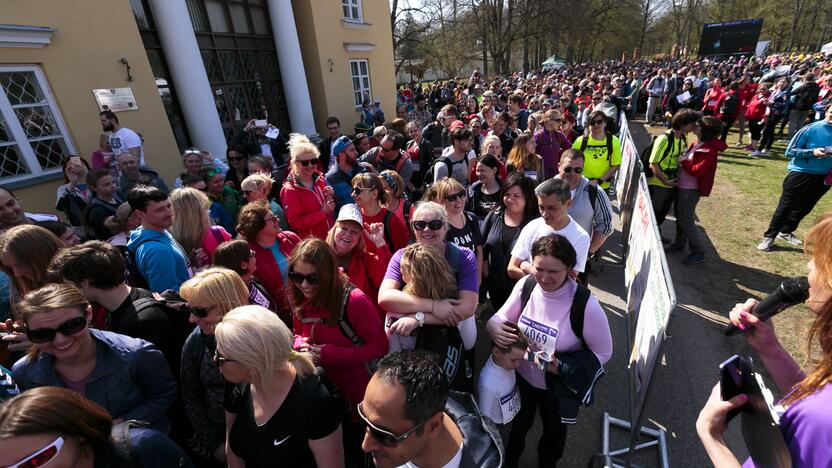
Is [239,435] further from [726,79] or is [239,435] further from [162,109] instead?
[726,79]

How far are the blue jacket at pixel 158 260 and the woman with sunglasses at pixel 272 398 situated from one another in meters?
1.23

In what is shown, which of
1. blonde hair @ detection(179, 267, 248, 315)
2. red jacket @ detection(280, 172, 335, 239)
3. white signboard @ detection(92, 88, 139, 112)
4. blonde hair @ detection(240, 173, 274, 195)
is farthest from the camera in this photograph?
white signboard @ detection(92, 88, 139, 112)

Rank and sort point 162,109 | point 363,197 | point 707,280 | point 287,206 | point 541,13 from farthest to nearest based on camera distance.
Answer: point 541,13 → point 162,109 → point 707,280 → point 287,206 → point 363,197

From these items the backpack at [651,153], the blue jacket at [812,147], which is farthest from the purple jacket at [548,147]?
the blue jacket at [812,147]

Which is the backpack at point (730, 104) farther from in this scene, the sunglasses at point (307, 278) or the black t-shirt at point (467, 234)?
the sunglasses at point (307, 278)

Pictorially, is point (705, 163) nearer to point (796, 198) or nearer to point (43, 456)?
point (796, 198)

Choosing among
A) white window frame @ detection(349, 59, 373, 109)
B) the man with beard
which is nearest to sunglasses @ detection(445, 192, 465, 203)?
the man with beard

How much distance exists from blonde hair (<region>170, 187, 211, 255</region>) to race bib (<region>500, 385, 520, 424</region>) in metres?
2.69

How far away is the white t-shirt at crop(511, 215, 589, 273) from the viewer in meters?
3.05

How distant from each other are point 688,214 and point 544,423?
14.4ft

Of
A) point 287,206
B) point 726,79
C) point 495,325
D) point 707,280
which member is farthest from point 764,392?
point 726,79

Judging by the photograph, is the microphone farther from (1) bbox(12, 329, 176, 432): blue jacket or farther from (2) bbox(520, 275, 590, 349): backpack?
(1) bbox(12, 329, 176, 432): blue jacket

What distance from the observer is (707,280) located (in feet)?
16.4

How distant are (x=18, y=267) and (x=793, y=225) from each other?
8.88 meters
